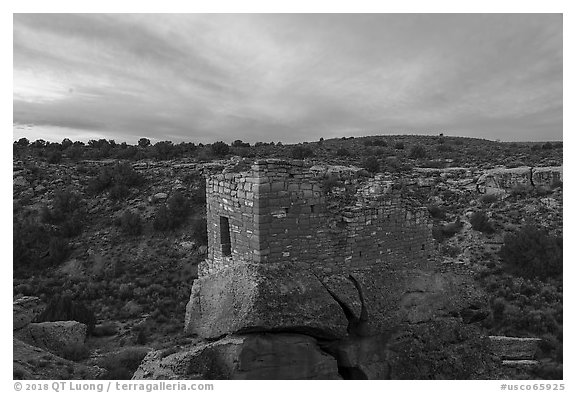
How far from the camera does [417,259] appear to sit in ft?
25.5

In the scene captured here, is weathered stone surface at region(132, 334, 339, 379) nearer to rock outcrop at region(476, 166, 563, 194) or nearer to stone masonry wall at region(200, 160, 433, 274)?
stone masonry wall at region(200, 160, 433, 274)

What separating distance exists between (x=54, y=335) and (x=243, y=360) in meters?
8.86

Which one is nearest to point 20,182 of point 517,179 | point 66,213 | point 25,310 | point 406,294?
point 66,213

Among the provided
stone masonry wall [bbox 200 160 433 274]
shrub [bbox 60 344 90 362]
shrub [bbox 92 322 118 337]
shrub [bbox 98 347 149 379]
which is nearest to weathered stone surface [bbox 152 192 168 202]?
shrub [bbox 92 322 118 337]

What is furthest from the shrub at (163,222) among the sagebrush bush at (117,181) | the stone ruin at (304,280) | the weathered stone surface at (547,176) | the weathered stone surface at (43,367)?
the weathered stone surface at (547,176)

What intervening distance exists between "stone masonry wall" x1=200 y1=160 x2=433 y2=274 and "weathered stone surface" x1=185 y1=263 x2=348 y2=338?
0.75ft

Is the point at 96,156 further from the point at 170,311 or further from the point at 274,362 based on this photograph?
the point at 274,362

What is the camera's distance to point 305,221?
647 centimetres

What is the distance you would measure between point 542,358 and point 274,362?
857 cm

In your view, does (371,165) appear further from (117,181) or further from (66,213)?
(66,213)

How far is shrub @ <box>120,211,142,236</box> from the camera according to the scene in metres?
20.7
